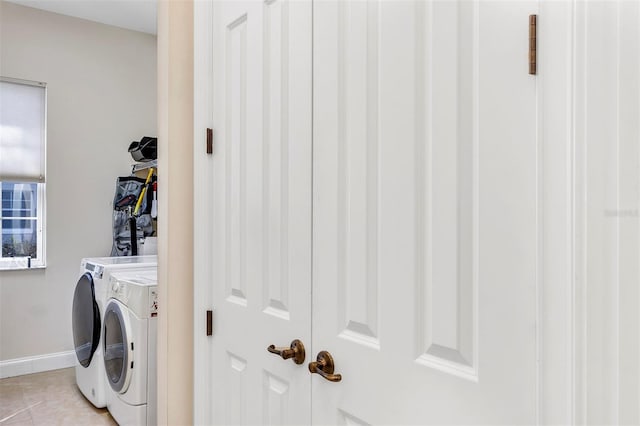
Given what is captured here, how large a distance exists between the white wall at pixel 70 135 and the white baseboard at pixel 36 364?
0.04m

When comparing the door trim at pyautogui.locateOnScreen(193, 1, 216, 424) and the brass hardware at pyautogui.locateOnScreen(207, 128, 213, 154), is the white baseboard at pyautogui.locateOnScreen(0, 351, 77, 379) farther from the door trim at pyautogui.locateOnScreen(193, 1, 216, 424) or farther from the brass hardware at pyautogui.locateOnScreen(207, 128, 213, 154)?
the brass hardware at pyautogui.locateOnScreen(207, 128, 213, 154)

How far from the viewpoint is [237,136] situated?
1337 millimetres

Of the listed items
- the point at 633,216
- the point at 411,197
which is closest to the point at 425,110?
the point at 411,197

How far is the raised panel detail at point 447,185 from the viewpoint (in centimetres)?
74

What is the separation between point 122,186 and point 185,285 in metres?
2.57

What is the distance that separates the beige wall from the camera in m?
1.51

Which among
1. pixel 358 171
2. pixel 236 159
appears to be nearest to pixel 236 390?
pixel 236 159

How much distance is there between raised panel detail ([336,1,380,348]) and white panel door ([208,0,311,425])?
0.12 m

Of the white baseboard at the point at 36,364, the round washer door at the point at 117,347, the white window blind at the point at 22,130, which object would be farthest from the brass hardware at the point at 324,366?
the white window blind at the point at 22,130

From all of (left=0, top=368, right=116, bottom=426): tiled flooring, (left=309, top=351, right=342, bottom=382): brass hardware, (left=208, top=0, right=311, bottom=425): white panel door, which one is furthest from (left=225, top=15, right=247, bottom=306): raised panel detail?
(left=0, top=368, right=116, bottom=426): tiled flooring

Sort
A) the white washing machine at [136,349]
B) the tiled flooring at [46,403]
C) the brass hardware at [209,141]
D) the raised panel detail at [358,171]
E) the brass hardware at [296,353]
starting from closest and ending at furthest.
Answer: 1. the raised panel detail at [358,171]
2. the brass hardware at [296,353]
3. the brass hardware at [209,141]
4. the white washing machine at [136,349]
5. the tiled flooring at [46,403]

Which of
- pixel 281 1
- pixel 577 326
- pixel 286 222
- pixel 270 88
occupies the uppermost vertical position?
pixel 281 1

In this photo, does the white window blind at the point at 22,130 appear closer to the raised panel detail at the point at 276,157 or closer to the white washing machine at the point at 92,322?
the white washing machine at the point at 92,322

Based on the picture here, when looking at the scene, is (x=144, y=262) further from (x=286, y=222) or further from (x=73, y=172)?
(x=286, y=222)
